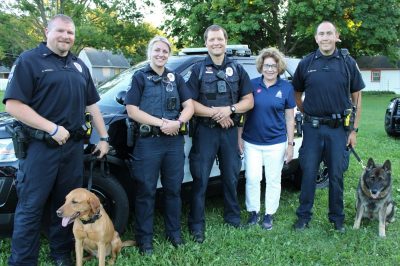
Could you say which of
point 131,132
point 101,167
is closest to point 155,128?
point 131,132

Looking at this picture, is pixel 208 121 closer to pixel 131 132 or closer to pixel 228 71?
pixel 228 71

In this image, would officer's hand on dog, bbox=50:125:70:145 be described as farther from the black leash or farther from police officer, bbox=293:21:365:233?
police officer, bbox=293:21:365:233

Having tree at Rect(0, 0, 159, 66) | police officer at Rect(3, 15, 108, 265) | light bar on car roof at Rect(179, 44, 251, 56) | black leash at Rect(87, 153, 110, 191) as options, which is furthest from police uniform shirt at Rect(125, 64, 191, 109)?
tree at Rect(0, 0, 159, 66)

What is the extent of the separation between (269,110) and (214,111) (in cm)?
68

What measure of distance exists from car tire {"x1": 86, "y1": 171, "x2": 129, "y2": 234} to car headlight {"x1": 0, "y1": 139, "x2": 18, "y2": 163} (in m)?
0.68

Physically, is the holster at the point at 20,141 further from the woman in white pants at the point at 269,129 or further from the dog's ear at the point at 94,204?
the woman in white pants at the point at 269,129

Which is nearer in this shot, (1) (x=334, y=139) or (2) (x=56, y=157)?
(2) (x=56, y=157)

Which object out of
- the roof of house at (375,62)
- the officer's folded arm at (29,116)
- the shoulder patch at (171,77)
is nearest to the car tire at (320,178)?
the shoulder patch at (171,77)

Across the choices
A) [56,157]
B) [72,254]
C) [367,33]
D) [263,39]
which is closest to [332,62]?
[56,157]

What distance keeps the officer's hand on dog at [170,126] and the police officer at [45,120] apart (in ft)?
2.18

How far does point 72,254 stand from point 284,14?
23.3 m

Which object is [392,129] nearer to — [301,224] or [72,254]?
[301,224]

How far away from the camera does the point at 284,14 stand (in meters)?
24.9

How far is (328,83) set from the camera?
4230mm
